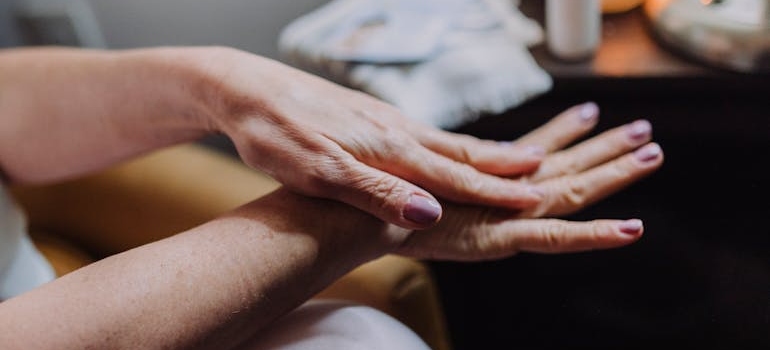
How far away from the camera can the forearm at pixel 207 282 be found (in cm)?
55

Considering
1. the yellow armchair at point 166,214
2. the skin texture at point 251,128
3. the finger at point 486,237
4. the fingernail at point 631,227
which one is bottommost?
the yellow armchair at point 166,214

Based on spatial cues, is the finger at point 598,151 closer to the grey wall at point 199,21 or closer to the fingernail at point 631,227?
the fingernail at point 631,227

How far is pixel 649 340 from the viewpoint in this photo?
33.2 inches

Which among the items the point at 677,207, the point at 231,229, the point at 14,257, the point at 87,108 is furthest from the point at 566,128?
the point at 14,257

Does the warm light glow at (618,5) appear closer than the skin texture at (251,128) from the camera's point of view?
No

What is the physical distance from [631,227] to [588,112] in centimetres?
17

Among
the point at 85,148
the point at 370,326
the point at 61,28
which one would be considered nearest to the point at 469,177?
the point at 370,326

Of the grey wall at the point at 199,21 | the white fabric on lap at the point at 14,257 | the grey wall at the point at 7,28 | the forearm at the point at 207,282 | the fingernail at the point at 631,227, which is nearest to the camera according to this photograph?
the forearm at the point at 207,282

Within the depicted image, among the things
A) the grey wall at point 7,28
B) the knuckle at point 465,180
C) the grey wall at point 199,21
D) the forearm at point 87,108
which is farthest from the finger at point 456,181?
the grey wall at point 7,28

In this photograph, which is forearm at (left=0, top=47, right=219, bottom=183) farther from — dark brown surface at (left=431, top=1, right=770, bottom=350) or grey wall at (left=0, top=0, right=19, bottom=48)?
grey wall at (left=0, top=0, right=19, bottom=48)

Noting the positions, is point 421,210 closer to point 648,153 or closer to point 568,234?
point 568,234

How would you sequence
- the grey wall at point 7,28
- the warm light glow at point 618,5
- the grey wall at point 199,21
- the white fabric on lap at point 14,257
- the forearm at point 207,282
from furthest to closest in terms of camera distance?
the grey wall at point 7,28, the grey wall at point 199,21, the warm light glow at point 618,5, the white fabric on lap at point 14,257, the forearm at point 207,282

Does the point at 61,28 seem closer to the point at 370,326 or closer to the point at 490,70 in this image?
the point at 490,70

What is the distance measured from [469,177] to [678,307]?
28 cm
